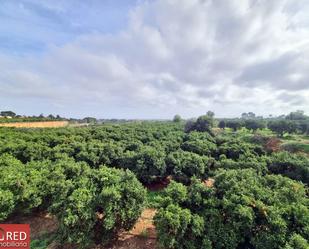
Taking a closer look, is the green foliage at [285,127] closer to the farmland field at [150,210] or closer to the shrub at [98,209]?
the farmland field at [150,210]

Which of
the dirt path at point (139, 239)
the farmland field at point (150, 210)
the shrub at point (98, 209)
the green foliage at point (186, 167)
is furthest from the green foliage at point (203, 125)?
the shrub at point (98, 209)

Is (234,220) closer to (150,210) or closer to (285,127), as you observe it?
(150,210)

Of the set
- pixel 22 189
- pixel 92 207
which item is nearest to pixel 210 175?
pixel 92 207

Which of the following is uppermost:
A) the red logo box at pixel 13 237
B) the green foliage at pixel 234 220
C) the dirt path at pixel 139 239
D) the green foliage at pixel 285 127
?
the green foliage at pixel 285 127

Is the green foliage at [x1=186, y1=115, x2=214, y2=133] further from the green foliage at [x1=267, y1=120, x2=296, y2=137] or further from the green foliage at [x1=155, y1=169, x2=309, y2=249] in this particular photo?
the green foliage at [x1=155, y1=169, x2=309, y2=249]

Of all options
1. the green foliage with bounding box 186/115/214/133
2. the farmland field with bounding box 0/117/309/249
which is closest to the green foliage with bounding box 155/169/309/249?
the farmland field with bounding box 0/117/309/249

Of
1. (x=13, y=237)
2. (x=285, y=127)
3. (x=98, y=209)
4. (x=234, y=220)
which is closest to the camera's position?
(x=234, y=220)

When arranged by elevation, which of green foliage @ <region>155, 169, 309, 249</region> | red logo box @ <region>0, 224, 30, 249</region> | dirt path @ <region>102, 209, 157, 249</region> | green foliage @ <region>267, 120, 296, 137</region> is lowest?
dirt path @ <region>102, 209, 157, 249</region>

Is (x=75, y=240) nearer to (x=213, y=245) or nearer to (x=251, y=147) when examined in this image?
(x=213, y=245)

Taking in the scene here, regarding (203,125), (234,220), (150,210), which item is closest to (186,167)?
(150,210)
